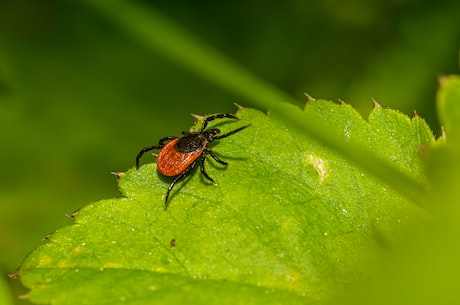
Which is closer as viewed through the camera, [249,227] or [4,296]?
[249,227]

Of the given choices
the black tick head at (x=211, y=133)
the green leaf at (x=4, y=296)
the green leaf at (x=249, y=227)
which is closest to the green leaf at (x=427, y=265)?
the green leaf at (x=249, y=227)

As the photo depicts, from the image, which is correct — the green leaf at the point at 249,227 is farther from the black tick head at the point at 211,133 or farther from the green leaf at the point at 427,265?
the green leaf at the point at 427,265

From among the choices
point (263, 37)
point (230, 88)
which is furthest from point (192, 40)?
point (263, 37)

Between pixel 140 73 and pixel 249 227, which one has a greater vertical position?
pixel 140 73

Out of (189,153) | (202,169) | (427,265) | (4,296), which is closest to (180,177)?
(202,169)

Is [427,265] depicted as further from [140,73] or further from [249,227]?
[140,73]

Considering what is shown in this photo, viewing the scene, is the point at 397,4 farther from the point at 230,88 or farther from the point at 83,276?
the point at 83,276

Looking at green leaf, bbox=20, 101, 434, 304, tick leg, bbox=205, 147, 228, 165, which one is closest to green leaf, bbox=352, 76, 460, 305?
green leaf, bbox=20, 101, 434, 304
